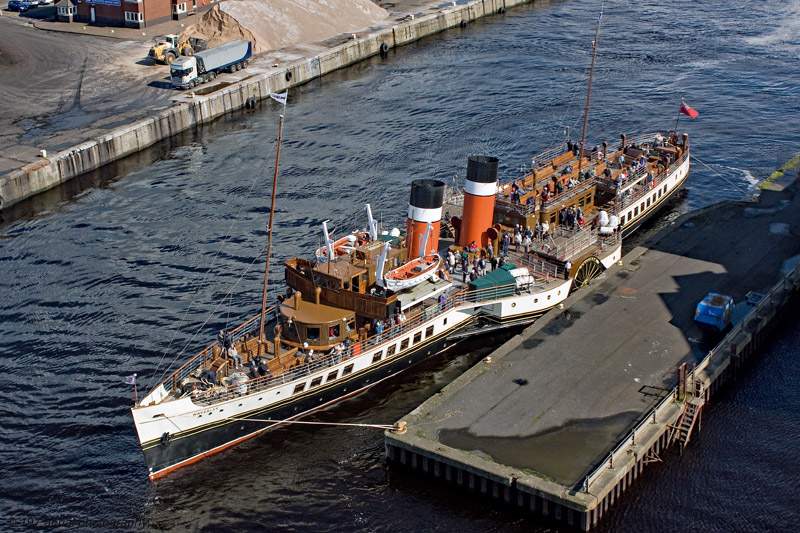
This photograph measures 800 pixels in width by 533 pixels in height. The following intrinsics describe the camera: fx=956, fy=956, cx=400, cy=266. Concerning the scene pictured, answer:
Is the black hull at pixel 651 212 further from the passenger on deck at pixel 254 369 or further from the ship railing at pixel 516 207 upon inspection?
the passenger on deck at pixel 254 369

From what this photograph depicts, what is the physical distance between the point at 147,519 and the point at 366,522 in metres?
10.3

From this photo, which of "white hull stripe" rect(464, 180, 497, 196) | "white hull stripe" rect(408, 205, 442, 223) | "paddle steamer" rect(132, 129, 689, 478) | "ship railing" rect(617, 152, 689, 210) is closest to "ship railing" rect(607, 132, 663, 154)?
"ship railing" rect(617, 152, 689, 210)

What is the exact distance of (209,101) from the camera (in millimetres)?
99188

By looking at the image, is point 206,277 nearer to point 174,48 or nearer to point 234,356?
point 234,356

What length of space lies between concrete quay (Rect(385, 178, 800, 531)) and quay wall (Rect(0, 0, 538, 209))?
156 feet

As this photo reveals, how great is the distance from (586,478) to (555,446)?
296 centimetres

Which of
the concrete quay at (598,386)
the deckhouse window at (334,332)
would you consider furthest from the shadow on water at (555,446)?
the deckhouse window at (334,332)

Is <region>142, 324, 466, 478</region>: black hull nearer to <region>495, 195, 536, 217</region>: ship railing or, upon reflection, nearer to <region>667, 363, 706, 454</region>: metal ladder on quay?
<region>495, 195, 536, 217</region>: ship railing

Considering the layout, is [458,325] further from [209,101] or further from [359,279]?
[209,101]

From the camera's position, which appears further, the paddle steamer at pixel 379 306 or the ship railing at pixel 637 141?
the ship railing at pixel 637 141

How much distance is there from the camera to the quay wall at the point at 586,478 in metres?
42.2

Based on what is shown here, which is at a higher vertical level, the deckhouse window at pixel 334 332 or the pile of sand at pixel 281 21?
the pile of sand at pixel 281 21

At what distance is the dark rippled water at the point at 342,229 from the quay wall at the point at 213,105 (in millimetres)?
1874

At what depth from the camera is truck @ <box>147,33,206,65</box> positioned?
108 m
